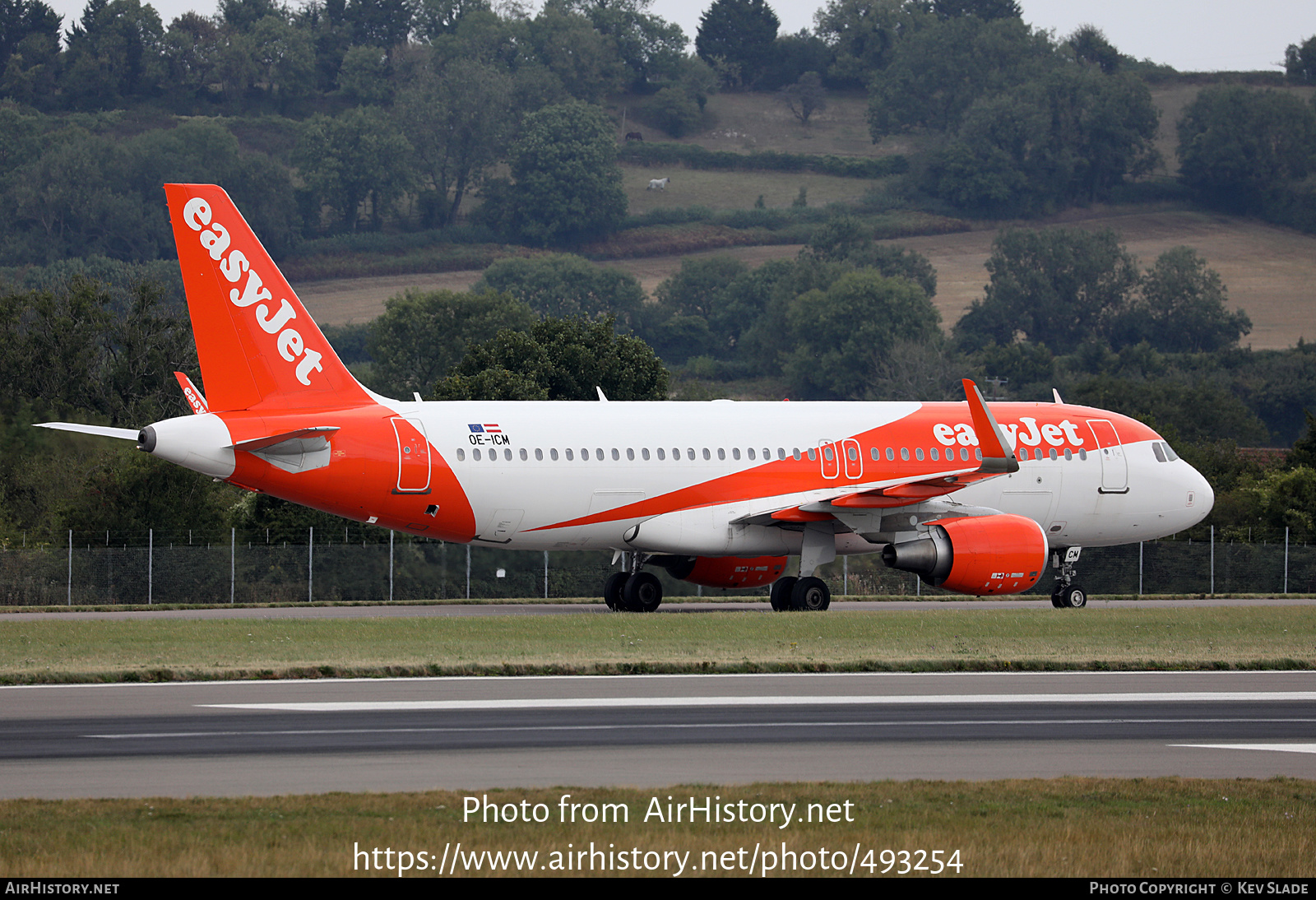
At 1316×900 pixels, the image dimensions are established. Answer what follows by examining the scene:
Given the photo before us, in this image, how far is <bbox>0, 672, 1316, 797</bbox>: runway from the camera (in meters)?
12.9

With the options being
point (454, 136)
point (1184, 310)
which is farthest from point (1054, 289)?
point (454, 136)

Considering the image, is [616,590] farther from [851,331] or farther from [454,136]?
[454,136]

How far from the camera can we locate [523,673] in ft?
68.4

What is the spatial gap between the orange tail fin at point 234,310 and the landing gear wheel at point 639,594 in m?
7.50

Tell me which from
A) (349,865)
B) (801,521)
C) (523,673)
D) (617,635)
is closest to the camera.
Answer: (349,865)

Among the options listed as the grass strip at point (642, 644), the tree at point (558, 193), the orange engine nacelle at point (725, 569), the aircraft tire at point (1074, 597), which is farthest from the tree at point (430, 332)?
the grass strip at point (642, 644)

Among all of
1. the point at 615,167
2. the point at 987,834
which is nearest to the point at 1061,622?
the point at 987,834

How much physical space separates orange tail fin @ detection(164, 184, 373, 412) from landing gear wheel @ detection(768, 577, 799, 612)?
31.8 feet

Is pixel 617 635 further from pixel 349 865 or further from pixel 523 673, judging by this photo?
pixel 349 865

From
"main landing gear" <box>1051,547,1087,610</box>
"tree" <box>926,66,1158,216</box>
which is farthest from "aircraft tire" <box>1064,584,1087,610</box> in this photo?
"tree" <box>926,66,1158,216</box>

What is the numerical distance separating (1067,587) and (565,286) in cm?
12610

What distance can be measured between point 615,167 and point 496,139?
49.3 feet

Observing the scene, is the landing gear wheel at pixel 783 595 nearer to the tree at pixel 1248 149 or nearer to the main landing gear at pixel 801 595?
the main landing gear at pixel 801 595

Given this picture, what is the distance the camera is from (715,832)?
10594 mm
